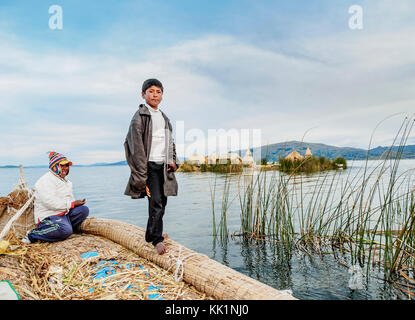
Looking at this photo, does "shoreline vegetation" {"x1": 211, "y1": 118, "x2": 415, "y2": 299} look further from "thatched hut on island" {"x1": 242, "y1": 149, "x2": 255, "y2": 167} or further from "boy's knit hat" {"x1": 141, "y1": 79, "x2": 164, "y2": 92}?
"boy's knit hat" {"x1": 141, "y1": 79, "x2": 164, "y2": 92}

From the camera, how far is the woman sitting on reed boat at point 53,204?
3504mm

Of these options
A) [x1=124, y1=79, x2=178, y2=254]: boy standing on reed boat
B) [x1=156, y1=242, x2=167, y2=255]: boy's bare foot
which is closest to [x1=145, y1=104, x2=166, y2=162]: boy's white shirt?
[x1=124, y1=79, x2=178, y2=254]: boy standing on reed boat

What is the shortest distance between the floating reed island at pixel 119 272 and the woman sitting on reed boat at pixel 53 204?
13 centimetres

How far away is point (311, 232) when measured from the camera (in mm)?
4355

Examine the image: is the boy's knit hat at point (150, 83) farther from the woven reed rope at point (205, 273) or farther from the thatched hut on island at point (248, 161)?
the thatched hut on island at point (248, 161)

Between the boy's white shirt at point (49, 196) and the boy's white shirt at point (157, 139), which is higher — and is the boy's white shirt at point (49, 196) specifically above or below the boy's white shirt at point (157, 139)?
below

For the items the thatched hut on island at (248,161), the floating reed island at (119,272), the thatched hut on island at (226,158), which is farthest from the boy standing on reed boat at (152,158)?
the thatched hut on island at (226,158)

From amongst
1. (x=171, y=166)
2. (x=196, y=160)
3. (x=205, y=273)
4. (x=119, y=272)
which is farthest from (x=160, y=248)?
(x=196, y=160)

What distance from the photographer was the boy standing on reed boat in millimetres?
2707

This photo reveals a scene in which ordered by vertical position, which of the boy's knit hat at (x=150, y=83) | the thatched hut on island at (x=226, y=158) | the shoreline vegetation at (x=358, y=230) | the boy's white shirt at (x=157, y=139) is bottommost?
the shoreline vegetation at (x=358, y=230)
